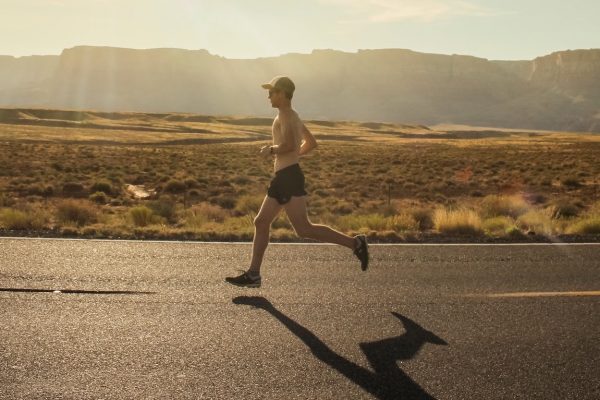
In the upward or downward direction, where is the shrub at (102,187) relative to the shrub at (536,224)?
downward

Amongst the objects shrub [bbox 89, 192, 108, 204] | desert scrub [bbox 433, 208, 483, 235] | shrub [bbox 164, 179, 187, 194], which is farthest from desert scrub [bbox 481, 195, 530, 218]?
shrub [bbox 164, 179, 187, 194]

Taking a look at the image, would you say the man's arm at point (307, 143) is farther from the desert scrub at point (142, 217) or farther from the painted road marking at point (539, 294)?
the desert scrub at point (142, 217)

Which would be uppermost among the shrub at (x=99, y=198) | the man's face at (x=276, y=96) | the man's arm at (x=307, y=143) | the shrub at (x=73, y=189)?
the man's face at (x=276, y=96)

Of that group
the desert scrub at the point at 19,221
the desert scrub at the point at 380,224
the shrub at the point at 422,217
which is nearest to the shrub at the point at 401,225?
the desert scrub at the point at 380,224

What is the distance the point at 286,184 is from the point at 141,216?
259 inches

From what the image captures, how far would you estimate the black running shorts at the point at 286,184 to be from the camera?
6102 millimetres

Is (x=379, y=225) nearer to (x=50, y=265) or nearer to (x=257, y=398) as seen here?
(x=50, y=265)

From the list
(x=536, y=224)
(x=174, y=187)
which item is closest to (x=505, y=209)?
(x=536, y=224)

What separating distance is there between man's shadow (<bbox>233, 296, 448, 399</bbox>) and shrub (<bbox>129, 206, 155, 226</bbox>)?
705cm

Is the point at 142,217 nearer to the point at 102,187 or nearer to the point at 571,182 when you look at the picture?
the point at 102,187

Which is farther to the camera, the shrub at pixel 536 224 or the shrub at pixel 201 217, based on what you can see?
the shrub at pixel 201 217

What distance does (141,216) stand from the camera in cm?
1210

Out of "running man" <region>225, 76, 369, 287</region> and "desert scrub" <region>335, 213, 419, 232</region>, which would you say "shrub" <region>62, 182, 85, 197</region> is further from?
"running man" <region>225, 76, 369, 287</region>

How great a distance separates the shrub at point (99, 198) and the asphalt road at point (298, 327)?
547 inches
